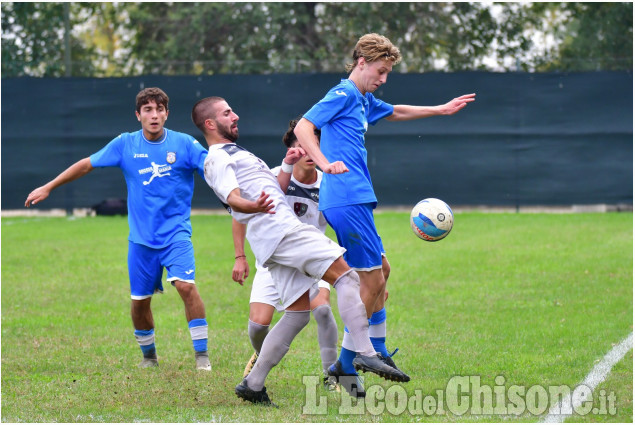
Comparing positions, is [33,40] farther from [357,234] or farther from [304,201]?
[357,234]

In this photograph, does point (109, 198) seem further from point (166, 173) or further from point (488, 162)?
point (166, 173)

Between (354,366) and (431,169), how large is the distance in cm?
1269

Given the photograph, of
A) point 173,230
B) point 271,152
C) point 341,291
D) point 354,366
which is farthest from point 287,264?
point 271,152

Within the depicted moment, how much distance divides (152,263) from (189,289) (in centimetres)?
33

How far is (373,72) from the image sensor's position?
18.4 feet

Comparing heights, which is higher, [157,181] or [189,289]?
[157,181]

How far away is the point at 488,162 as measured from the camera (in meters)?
17.6

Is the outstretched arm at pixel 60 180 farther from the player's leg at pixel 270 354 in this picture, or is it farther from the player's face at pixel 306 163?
the player's leg at pixel 270 354

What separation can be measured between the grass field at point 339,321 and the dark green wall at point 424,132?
11.4 feet

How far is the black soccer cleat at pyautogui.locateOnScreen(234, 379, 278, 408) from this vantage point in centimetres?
516

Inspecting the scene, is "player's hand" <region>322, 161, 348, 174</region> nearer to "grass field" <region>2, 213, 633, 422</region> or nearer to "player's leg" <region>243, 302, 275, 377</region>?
"grass field" <region>2, 213, 633, 422</region>

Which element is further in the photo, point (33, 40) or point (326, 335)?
point (33, 40)

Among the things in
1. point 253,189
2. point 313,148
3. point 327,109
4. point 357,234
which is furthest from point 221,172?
point 357,234

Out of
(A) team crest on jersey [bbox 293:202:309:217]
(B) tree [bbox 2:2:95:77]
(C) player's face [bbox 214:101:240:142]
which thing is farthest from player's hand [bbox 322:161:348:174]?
(B) tree [bbox 2:2:95:77]
